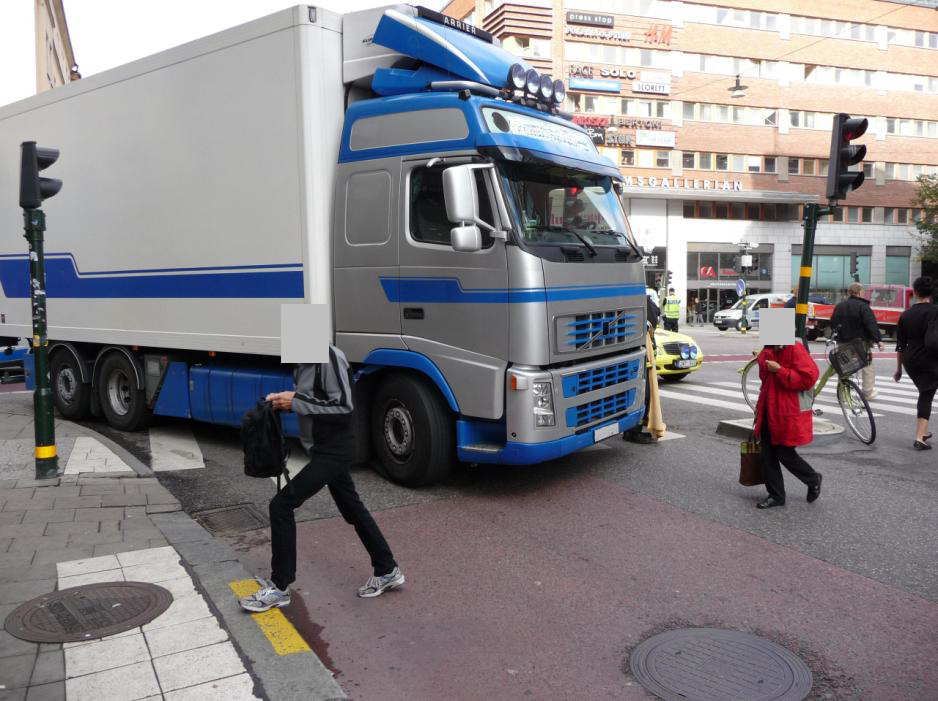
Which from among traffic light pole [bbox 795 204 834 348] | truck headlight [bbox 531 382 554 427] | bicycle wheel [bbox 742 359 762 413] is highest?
traffic light pole [bbox 795 204 834 348]

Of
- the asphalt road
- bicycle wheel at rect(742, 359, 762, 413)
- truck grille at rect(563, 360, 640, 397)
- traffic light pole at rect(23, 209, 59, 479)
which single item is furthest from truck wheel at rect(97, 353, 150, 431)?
bicycle wheel at rect(742, 359, 762, 413)

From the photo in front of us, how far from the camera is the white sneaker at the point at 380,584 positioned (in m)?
4.53

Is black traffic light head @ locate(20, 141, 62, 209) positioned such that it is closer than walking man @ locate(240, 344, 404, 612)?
No

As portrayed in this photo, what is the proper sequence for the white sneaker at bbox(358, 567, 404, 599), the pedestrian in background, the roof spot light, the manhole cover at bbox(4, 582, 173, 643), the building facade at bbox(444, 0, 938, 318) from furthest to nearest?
the building facade at bbox(444, 0, 938, 318)
the pedestrian in background
the roof spot light
the white sneaker at bbox(358, 567, 404, 599)
the manhole cover at bbox(4, 582, 173, 643)

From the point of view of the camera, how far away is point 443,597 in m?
4.52

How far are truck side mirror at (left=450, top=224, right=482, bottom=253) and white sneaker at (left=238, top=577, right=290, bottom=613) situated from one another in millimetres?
2778

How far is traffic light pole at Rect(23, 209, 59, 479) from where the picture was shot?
6734mm

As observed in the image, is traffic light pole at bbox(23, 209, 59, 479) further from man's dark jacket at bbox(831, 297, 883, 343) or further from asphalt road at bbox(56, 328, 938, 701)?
man's dark jacket at bbox(831, 297, 883, 343)

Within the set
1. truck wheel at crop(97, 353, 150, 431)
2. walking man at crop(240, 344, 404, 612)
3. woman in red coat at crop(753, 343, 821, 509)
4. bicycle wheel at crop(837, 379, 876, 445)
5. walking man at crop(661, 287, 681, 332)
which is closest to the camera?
walking man at crop(240, 344, 404, 612)

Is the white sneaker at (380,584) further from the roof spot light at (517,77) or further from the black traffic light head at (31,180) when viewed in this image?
the black traffic light head at (31,180)

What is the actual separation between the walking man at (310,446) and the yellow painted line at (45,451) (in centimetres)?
351

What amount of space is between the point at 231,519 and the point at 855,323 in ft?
24.7

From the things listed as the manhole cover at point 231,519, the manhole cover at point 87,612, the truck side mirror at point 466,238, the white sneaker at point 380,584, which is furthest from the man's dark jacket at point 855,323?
the manhole cover at point 87,612

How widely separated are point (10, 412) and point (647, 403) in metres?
8.56
